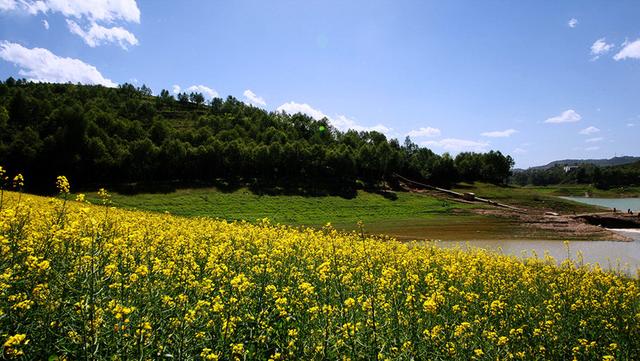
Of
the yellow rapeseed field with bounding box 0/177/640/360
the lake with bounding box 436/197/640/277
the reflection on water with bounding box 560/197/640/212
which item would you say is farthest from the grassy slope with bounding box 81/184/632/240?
the yellow rapeseed field with bounding box 0/177/640/360

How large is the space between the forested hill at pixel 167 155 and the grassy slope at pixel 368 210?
556 inches

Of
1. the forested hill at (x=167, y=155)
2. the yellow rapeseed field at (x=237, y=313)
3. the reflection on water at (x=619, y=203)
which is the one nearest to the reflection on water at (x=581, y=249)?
the yellow rapeseed field at (x=237, y=313)

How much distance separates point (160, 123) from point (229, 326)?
11746cm

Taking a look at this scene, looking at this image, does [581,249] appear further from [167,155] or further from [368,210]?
[167,155]

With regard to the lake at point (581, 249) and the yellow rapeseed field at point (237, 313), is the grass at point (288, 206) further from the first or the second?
the yellow rapeseed field at point (237, 313)

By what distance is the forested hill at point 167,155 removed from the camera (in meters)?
80.9

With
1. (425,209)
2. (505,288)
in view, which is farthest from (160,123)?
(505,288)

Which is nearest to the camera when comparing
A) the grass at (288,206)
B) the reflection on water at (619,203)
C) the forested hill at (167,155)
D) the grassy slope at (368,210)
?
the grassy slope at (368,210)

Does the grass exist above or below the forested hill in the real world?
below

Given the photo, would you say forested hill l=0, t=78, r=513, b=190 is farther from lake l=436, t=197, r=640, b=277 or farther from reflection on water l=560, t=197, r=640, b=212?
lake l=436, t=197, r=640, b=277

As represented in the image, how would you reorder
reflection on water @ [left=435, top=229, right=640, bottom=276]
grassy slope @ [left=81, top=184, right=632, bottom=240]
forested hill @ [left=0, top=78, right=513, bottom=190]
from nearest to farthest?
reflection on water @ [left=435, top=229, right=640, bottom=276]
grassy slope @ [left=81, top=184, right=632, bottom=240]
forested hill @ [left=0, top=78, right=513, bottom=190]

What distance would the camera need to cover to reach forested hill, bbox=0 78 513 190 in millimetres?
80875

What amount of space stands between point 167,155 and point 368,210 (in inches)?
1888

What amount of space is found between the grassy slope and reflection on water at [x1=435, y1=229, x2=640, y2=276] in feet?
14.6
